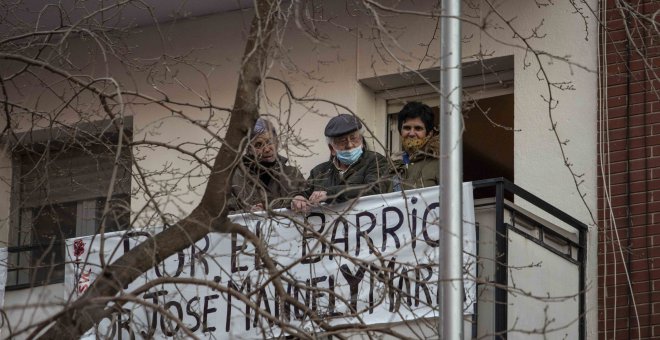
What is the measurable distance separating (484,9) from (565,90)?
3.93 ft

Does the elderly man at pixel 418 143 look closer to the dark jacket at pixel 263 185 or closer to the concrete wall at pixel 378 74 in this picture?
the concrete wall at pixel 378 74

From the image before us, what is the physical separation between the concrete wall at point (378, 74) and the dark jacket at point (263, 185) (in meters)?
0.41

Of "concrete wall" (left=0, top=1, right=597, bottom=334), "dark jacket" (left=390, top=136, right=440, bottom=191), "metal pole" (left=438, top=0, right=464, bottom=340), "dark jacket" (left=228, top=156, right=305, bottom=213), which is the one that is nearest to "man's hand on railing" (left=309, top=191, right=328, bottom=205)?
"dark jacket" (left=228, top=156, right=305, bottom=213)

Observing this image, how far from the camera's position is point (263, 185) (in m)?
10.7

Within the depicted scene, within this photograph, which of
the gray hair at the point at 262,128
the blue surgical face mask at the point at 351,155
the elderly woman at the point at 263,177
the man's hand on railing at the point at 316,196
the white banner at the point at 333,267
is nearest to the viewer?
the gray hair at the point at 262,128

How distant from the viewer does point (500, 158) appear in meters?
15.9

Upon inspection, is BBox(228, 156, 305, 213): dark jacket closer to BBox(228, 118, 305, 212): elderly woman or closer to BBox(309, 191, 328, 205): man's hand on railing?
BBox(228, 118, 305, 212): elderly woman

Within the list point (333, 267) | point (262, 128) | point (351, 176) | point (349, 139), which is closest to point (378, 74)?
point (349, 139)

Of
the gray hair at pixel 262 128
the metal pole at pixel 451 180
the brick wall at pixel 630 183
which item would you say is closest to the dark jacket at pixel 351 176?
the gray hair at pixel 262 128

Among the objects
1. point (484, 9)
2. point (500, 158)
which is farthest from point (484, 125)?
point (484, 9)

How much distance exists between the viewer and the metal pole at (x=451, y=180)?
9.59 meters

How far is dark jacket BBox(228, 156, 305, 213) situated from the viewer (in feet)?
33.4

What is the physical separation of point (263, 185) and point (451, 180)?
140 centimetres

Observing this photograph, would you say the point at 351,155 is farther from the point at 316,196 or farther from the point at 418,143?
the point at 316,196
